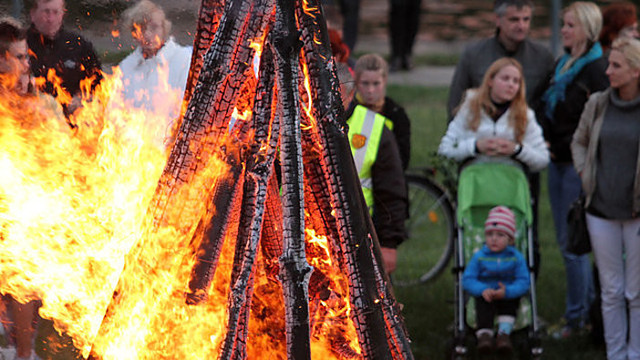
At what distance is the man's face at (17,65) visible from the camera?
384 centimetres

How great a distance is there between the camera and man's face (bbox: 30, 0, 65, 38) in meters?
3.77

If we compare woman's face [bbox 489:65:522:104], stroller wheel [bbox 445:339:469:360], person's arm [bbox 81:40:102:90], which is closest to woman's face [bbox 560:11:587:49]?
woman's face [bbox 489:65:522:104]

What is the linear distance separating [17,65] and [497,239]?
10.6ft

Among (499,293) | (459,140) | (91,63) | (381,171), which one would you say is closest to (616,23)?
(459,140)

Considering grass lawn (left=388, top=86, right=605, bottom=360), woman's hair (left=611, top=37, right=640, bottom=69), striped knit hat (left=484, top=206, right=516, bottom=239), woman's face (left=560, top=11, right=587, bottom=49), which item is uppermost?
woman's face (left=560, top=11, right=587, bottom=49)

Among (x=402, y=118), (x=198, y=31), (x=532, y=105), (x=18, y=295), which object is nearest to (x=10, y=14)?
(x=198, y=31)

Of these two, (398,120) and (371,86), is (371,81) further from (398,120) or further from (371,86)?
(398,120)

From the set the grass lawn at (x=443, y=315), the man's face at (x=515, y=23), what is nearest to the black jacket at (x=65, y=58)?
the grass lawn at (x=443, y=315)

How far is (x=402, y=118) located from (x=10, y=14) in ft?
9.87

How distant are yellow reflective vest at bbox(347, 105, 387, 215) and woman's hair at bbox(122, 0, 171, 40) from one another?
5.09 feet

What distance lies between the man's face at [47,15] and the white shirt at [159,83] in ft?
1.03

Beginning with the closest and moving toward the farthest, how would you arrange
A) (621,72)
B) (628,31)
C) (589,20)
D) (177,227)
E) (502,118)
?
(177,227) < (621,72) < (502,118) < (589,20) < (628,31)

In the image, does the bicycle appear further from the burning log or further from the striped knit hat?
the burning log

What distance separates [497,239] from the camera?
229 inches
